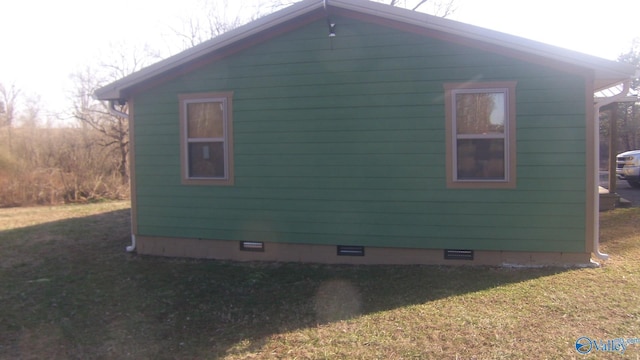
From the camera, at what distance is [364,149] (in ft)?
20.9

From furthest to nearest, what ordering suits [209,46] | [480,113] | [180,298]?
[209,46] → [480,113] → [180,298]

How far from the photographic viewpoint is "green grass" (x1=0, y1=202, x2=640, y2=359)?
388 centimetres

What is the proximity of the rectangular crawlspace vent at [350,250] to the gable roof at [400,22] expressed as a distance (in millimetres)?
3143

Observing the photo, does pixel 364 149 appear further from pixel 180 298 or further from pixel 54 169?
pixel 54 169

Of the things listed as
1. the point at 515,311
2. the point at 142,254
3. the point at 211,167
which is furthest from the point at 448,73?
the point at 142,254

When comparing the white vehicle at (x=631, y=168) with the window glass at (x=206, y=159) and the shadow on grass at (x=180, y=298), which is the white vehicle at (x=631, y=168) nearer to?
the shadow on grass at (x=180, y=298)

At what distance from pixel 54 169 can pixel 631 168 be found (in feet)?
64.3

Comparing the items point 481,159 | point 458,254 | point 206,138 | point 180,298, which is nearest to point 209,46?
point 206,138

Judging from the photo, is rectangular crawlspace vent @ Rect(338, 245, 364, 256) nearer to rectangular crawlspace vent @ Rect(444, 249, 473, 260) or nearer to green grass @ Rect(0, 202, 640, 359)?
green grass @ Rect(0, 202, 640, 359)

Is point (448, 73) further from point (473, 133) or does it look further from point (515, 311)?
point (515, 311)

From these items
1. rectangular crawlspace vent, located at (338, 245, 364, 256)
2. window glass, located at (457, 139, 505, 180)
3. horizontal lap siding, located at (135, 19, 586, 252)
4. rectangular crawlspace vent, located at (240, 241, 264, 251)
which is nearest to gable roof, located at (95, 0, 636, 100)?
horizontal lap siding, located at (135, 19, 586, 252)

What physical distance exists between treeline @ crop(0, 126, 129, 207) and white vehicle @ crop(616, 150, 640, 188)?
57.9 ft

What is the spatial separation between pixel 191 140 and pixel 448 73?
3.89 m

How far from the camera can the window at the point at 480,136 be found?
5980mm
